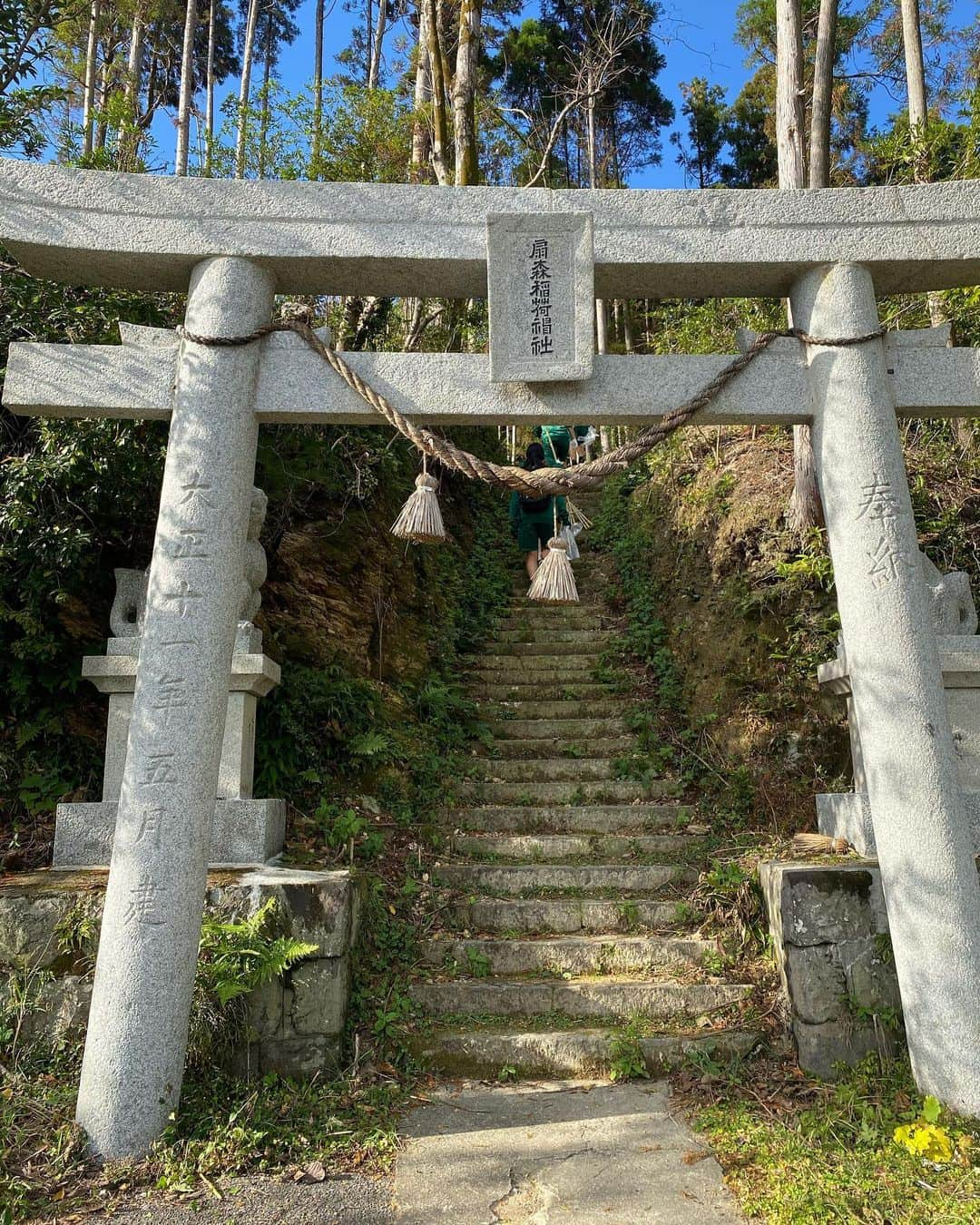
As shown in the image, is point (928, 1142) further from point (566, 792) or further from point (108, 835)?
point (108, 835)

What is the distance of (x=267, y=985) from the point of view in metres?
3.71

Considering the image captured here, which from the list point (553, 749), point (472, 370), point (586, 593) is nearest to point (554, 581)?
point (472, 370)

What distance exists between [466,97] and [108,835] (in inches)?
345

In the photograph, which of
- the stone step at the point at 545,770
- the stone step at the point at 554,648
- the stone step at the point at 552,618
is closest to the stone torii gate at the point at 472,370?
the stone step at the point at 545,770

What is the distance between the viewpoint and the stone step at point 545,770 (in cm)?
635

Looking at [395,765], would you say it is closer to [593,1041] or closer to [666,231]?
[593,1041]

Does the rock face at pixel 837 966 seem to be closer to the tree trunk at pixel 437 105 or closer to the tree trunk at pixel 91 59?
the tree trunk at pixel 437 105

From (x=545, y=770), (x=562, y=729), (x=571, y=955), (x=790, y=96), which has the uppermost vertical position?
(x=790, y=96)

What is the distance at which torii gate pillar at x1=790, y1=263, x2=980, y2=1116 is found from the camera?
3242mm

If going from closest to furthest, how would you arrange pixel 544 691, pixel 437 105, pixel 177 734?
pixel 177 734
pixel 544 691
pixel 437 105

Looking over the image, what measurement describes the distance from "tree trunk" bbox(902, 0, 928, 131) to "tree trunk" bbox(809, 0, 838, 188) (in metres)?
1.69

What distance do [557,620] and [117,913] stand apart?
6327 millimetres

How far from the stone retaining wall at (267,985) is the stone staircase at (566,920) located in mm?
572

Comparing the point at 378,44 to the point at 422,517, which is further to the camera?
the point at 378,44
